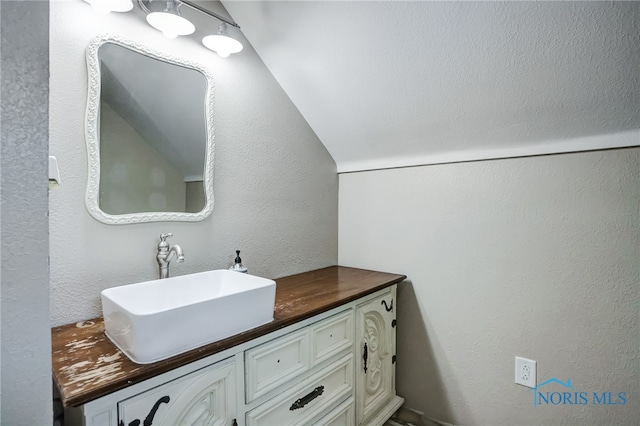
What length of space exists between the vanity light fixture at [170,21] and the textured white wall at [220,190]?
9cm

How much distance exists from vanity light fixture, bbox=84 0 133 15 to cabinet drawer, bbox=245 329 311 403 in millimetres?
1296

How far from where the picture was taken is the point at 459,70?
1.40 m

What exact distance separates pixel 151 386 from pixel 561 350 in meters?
1.64

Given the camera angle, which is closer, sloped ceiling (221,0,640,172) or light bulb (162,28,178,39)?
sloped ceiling (221,0,640,172)

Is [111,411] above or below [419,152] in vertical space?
below

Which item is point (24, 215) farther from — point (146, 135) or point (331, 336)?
point (331, 336)

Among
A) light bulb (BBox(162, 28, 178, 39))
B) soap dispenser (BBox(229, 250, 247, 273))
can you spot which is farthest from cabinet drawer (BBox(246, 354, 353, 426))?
light bulb (BBox(162, 28, 178, 39))

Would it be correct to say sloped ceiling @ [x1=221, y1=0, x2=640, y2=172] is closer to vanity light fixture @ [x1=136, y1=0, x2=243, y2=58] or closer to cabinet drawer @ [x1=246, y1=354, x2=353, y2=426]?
vanity light fixture @ [x1=136, y1=0, x2=243, y2=58]

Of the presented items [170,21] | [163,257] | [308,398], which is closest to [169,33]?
[170,21]

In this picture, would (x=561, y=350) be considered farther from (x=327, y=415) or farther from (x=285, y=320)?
(x=285, y=320)

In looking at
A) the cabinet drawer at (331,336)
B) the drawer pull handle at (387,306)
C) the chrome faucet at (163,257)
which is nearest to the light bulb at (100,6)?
the chrome faucet at (163,257)

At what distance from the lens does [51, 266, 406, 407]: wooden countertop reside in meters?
0.75

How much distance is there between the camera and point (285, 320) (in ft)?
3.81

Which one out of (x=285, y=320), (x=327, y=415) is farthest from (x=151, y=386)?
(x=327, y=415)
